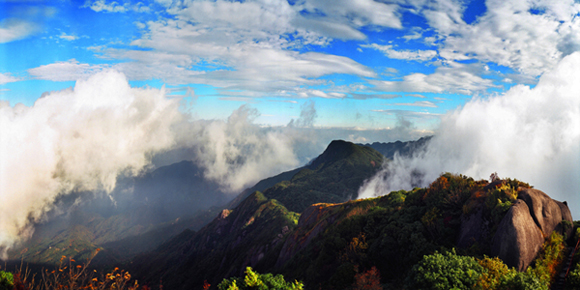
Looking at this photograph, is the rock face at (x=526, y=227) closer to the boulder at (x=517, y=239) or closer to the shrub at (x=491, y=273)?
the boulder at (x=517, y=239)

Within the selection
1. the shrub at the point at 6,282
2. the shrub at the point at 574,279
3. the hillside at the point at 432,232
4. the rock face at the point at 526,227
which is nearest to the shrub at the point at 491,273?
the hillside at the point at 432,232

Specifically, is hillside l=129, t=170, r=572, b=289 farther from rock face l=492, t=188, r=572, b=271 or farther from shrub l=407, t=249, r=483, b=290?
shrub l=407, t=249, r=483, b=290

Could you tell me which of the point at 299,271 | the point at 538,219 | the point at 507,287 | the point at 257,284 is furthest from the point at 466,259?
the point at 299,271

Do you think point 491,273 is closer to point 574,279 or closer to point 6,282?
point 574,279

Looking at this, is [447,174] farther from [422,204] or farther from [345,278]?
[345,278]

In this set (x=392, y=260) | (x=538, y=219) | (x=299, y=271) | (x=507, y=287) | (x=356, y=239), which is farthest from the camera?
(x=299, y=271)

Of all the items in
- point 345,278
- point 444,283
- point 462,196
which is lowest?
point 345,278

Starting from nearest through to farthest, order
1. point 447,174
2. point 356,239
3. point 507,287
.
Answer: point 507,287 → point 356,239 → point 447,174
